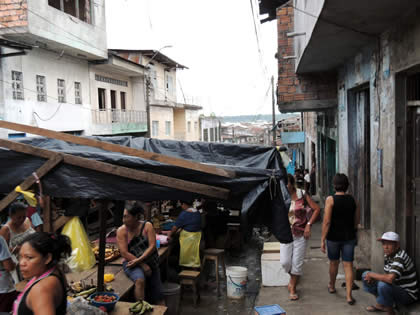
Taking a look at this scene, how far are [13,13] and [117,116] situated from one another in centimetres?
1024

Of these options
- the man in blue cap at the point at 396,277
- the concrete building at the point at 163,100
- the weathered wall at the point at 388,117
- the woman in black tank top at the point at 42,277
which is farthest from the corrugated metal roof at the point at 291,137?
the woman in black tank top at the point at 42,277

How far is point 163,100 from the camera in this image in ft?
104

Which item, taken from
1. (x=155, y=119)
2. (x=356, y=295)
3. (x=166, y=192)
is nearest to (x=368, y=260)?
(x=356, y=295)

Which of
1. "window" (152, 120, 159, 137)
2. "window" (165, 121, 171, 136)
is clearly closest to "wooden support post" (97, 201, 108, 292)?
"window" (152, 120, 159, 137)

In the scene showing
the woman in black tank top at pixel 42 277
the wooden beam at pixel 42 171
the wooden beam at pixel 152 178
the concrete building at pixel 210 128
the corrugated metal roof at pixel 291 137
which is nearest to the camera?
the woman in black tank top at pixel 42 277

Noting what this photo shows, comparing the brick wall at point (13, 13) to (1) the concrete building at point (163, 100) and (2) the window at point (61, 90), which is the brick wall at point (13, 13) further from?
(1) the concrete building at point (163, 100)

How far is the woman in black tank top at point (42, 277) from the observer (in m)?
2.70

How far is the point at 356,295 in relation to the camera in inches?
228

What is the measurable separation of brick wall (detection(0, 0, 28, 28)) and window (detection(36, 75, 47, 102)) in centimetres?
271

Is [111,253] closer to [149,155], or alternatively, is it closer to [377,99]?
[149,155]

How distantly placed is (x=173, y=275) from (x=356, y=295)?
127 inches

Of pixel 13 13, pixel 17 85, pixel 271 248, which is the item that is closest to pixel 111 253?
pixel 271 248

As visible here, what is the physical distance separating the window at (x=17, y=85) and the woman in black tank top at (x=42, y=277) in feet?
44.7

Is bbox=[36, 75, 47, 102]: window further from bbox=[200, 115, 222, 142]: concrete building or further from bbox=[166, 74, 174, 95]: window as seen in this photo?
bbox=[200, 115, 222, 142]: concrete building
